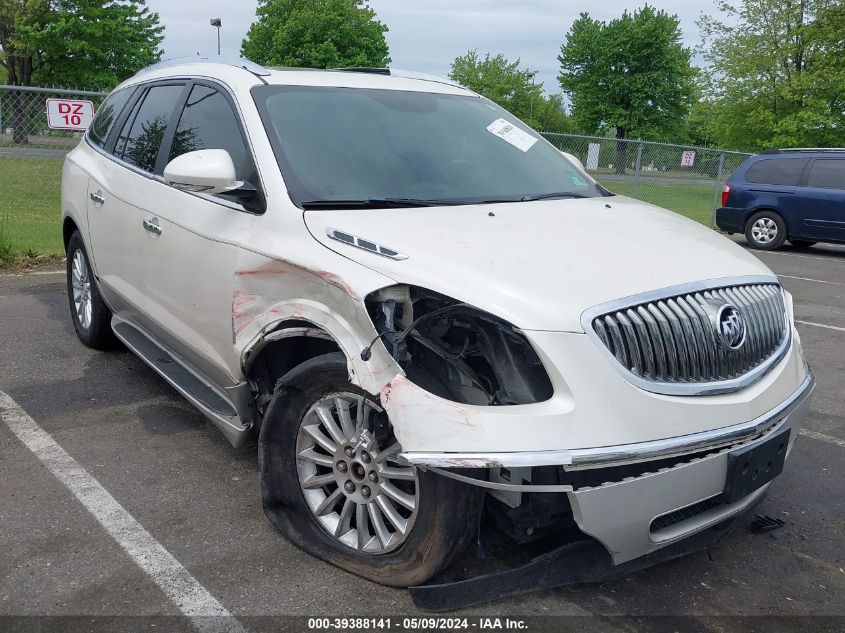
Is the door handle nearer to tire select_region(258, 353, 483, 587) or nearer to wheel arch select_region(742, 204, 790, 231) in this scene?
tire select_region(258, 353, 483, 587)

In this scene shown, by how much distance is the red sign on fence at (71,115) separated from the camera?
944cm

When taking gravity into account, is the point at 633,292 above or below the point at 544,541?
above

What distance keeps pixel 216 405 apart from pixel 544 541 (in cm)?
159

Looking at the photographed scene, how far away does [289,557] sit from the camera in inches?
121

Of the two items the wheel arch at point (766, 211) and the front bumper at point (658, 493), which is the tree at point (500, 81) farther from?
the front bumper at point (658, 493)

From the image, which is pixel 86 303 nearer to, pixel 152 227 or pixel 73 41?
pixel 152 227

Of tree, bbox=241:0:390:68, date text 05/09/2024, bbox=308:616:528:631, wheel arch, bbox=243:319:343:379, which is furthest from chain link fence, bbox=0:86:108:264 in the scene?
tree, bbox=241:0:390:68

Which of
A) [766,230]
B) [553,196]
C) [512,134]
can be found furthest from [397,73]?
[766,230]

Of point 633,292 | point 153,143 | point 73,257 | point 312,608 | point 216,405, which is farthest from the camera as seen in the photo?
point 73,257

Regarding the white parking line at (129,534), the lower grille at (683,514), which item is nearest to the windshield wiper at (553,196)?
the lower grille at (683,514)

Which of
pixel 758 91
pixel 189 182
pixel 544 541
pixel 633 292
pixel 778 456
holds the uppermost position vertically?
pixel 758 91

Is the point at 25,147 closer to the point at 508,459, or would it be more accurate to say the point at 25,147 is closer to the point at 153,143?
the point at 153,143

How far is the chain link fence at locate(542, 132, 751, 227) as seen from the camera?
15.8 meters

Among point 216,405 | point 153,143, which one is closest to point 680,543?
point 216,405
